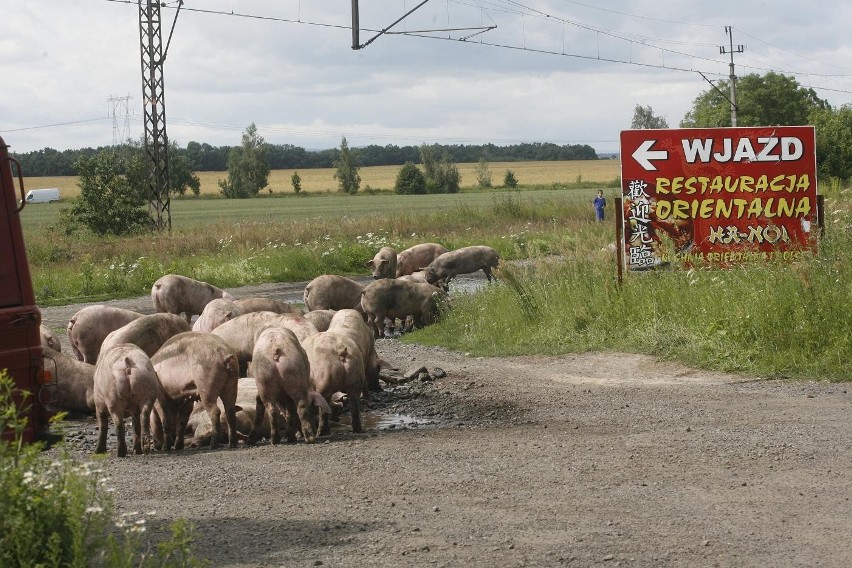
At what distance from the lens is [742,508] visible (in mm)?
7145

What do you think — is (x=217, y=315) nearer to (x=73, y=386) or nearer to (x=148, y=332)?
(x=148, y=332)

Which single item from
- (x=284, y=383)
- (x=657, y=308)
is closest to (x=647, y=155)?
(x=657, y=308)

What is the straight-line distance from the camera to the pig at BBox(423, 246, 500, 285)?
22.7m

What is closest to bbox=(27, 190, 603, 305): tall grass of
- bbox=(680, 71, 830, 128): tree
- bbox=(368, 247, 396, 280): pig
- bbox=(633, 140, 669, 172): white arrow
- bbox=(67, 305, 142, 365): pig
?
bbox=(368, 247, 396, 280): pig

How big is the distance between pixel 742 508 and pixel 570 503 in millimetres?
1053

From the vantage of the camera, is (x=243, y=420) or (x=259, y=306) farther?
(x=259, y=306)

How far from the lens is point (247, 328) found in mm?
12453

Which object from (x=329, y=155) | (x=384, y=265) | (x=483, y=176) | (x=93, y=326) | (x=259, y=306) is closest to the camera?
(x=93, y=326)

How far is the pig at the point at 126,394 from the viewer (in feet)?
31.9

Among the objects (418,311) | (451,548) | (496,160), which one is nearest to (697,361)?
(418,311)

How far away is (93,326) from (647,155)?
7.34 m

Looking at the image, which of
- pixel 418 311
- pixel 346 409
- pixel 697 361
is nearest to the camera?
pixel 346 409

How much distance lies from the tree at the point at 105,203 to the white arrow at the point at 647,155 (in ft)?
74.3

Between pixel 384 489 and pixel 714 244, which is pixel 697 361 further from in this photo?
pixel 384 489
